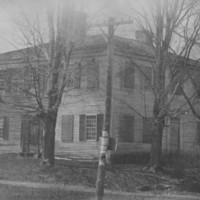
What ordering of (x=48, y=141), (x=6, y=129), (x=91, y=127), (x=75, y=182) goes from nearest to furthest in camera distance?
(x=75, y=182) → (x=48, y=141) → (x=91, y=127) → (x=6, y=129)

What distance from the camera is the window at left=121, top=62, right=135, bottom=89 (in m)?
29.0

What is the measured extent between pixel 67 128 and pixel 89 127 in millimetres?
1404

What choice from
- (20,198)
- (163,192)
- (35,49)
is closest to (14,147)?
(35,49)

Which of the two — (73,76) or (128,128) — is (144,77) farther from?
(73,76)

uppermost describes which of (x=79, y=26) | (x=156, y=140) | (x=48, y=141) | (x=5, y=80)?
(x=79, y=26)

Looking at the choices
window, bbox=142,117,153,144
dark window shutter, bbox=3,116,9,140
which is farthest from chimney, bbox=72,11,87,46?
dark window shutter, bbox=3,116,9,140

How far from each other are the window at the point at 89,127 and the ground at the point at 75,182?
4550mm

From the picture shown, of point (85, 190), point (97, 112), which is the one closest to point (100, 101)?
point (97, 112)

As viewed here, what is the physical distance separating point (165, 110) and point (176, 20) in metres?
3.79

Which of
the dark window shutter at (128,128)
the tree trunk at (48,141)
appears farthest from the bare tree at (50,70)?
the dark window shutter at (128,128)

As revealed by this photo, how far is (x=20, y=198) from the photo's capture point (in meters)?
16.1

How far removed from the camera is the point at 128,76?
96.5 feet

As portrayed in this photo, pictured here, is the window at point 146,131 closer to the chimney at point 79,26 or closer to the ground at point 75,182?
the ground at point 75,182

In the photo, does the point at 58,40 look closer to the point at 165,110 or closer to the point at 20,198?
the point at 165,110
